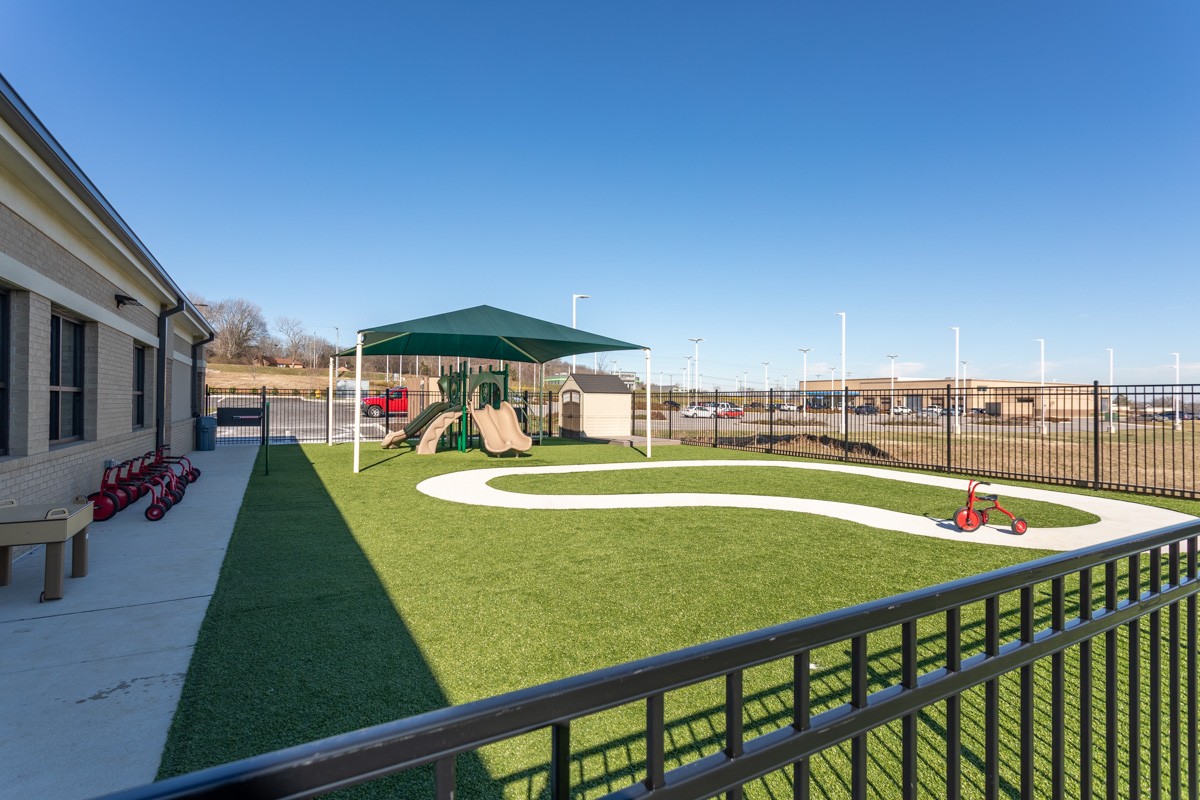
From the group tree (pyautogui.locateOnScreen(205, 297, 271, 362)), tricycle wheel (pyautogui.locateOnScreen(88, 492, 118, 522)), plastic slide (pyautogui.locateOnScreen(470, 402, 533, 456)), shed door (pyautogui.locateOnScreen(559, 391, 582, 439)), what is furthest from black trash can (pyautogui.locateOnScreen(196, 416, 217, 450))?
tree (pyautogui.locateOnScreen(205, 297, 271, 362))

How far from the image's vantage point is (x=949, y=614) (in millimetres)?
1431

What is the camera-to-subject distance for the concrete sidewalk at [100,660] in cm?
275

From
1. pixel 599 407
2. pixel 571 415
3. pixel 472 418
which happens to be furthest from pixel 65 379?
pixel 571 415

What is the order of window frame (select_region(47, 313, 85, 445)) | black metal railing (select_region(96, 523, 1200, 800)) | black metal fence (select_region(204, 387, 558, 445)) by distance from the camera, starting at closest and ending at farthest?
black metal railing (select_region(96, 523, 1200, 800)), window frame (select_region(47, 313, 85, 445)), black metal fence (select_region(204, 387, 558, 445))

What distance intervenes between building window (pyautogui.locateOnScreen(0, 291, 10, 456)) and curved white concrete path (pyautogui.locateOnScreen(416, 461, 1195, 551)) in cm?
520

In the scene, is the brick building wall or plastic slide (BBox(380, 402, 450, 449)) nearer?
the brick building wall

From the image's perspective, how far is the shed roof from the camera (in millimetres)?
Result: 23938

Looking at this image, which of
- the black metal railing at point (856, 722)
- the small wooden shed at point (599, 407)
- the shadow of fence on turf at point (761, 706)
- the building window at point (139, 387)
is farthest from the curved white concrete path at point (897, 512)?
the small wooden shed at point (599, 407)

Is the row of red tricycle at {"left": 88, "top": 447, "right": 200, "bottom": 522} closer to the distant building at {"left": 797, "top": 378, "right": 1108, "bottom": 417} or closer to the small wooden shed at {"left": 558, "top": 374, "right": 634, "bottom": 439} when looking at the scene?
the distant building at {"left": 797, "top": 378, "right": 1108, "bottom": 417}

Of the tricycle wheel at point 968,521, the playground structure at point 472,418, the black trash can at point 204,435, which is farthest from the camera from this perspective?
the black trash can at point 204,435

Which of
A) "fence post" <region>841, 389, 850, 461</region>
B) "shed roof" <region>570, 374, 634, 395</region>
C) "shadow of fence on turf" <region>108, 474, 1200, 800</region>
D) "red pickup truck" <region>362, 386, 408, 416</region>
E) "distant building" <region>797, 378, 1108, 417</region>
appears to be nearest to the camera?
"shadow of fence on turf" <region>108, 474, 1200, 800</region>

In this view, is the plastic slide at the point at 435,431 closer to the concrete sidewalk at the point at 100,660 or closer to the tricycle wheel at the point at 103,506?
the tricycle wheel at the point at 103,506

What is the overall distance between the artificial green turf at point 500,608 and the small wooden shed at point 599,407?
1498 cm

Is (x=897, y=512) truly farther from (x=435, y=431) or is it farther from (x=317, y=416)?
(x=317, y=416)
